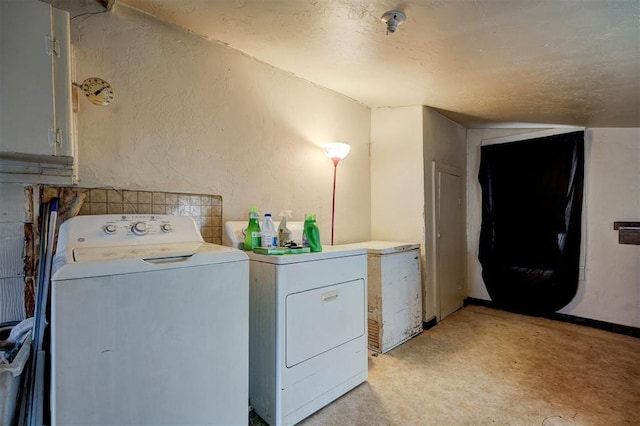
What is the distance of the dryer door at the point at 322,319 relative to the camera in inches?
63.5

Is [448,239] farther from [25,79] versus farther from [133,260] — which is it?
[25,79]

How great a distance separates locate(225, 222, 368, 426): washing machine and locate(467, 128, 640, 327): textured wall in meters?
2.75

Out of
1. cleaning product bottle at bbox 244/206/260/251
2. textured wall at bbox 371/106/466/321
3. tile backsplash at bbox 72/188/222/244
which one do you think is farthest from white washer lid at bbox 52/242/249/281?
textured wall at bbox 371/106/466/321

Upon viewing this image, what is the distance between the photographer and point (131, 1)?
158 centimetres

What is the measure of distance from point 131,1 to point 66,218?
1.13m

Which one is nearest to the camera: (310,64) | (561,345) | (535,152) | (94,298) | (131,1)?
(94,298)

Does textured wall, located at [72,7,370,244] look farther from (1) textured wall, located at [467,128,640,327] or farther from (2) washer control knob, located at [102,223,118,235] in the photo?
(1) textured wall, located at [467,128,640,327]

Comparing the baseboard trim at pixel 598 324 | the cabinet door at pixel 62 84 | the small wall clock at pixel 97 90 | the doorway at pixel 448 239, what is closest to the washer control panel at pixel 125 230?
the cabinet door at pixel 62 84

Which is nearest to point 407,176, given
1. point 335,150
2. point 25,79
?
point 335,150

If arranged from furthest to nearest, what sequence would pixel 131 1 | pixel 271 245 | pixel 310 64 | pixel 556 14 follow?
pixel 310 64, pixel 271 245, pixel 131 1, pixel 556 14

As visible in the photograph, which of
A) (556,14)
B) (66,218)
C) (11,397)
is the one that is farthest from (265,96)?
(11,397)

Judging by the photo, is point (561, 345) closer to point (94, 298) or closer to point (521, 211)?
point (521, 211)

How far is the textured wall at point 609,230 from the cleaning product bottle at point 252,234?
3.34 meters

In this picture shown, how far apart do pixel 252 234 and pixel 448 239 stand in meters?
2.44
